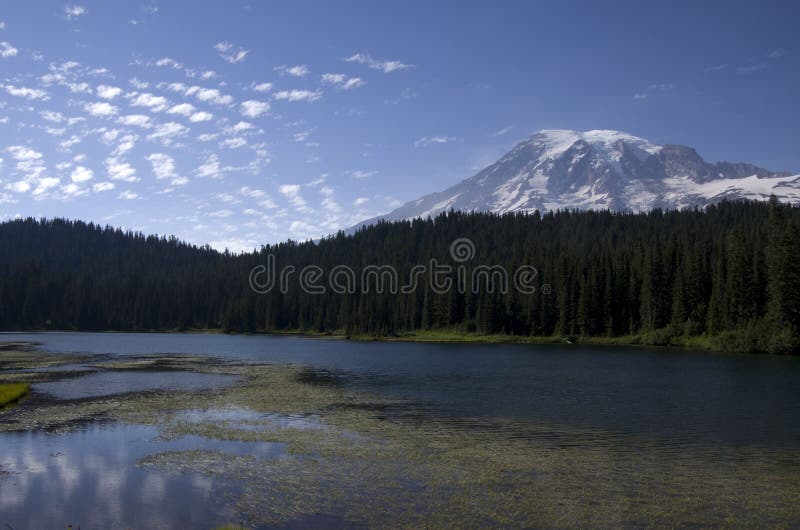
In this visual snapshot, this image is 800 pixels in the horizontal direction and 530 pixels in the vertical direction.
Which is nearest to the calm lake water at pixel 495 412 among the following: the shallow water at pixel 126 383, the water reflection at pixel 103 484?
the water reflection at pixel 103 484

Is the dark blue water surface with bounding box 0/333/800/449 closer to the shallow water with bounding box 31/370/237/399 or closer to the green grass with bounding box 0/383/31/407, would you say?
the shallow water with bounding box 31/370/237/399

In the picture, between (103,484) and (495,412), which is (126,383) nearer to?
(495,412)

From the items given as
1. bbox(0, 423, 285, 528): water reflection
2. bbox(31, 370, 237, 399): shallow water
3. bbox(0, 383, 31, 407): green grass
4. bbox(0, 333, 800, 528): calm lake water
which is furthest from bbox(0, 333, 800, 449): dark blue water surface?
bbox(0, 383, 31, 407): green grass

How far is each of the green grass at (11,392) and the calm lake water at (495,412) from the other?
304 centimetres

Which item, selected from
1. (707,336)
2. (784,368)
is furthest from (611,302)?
(784,368)

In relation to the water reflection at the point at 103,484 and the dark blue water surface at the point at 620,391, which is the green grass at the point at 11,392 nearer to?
the water reflection at the point at 103,484

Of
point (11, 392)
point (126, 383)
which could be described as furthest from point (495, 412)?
point (11, 392)

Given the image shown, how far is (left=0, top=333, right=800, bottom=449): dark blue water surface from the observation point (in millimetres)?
44500

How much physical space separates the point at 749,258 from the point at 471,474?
451ft

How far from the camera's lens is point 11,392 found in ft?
179

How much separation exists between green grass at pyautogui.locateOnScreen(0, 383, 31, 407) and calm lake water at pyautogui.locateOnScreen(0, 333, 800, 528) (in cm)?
304

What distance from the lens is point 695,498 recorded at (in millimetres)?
25859

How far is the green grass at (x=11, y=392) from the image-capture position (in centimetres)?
5119

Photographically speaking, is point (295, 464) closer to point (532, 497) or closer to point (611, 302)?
point (532, 497)
